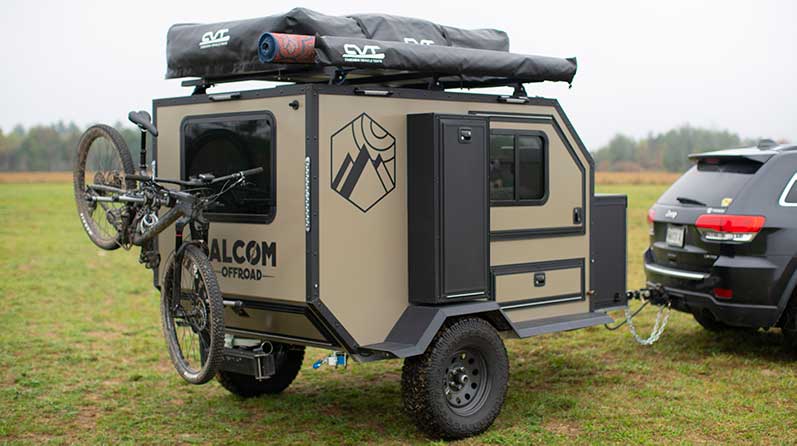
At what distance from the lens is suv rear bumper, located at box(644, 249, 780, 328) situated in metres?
8.16

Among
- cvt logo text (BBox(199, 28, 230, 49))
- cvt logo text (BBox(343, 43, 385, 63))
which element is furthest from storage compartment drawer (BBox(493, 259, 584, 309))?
cvt logo text (BBox(199, 28, 230, 49))

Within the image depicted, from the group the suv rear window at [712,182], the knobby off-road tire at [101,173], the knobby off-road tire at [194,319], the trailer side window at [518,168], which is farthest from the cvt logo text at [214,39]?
the suv rear window at [712,182]

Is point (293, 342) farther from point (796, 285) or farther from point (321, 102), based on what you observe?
point (796, 285)

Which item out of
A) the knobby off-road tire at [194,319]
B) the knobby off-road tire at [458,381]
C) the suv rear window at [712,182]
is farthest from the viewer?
the suv rear window at [712,182]

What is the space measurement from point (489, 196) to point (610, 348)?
319 cm

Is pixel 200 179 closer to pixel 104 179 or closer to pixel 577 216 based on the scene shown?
pixel 104 179

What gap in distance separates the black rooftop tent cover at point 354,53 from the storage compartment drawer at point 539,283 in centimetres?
140

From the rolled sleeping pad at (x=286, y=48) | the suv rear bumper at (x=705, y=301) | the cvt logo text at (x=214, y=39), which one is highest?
the cvt logo text at (x=214, y=39)

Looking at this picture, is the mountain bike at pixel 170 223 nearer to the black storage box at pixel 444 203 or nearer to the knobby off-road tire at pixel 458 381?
the black storage box at pixel 444 203

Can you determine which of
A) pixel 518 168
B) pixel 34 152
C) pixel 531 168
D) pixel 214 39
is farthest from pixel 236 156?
pixel 34 152

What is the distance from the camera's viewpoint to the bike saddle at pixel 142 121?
6559 millimetres

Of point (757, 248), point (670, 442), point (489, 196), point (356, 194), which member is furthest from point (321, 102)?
point (757, 248)

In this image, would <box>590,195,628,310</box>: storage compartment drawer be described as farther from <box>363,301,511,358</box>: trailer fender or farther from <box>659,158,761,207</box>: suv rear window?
<box>363,301,511,358</box>: trailer fender

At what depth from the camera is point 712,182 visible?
8.75 meters
